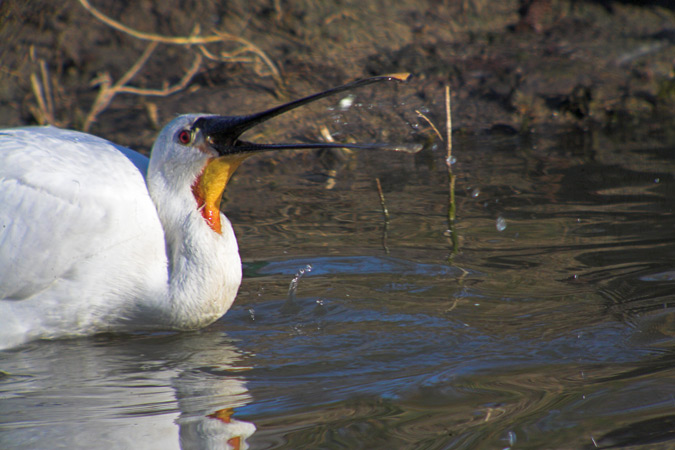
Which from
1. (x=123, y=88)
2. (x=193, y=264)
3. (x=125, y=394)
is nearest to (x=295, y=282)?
(x=193, y=264)

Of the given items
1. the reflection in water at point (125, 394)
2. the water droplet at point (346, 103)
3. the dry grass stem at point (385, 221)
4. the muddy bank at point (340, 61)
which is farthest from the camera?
the muddy bank at point (340, 61)

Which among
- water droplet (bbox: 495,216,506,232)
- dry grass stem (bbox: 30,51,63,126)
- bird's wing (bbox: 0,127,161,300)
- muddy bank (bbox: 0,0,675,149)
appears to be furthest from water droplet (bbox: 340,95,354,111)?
bird's wing (bbox: 0,127,161,300)

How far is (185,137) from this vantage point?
12.2 ft

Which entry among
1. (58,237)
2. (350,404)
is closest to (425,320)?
(350,404)

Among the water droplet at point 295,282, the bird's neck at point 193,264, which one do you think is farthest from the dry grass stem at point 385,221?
the bird's neck at point 193,264

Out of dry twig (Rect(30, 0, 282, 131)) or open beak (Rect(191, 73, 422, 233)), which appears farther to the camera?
dry twig (Rect(30, 0, 282, 131))

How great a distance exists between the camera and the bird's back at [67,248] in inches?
141

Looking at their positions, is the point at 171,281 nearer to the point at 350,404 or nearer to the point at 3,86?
the point at 350,404

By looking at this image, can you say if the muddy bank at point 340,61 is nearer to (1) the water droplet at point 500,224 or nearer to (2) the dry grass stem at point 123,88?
(2) the dry grass stem at point 123,88

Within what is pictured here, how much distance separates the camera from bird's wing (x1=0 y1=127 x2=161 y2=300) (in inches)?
141

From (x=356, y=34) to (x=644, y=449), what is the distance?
22.4 ft

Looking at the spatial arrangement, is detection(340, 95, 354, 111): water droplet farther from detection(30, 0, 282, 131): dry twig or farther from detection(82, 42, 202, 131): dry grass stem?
detection(82, 42, 202, 131): dry grass stem

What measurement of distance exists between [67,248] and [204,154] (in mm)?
678

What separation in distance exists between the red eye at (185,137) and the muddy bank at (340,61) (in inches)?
140
